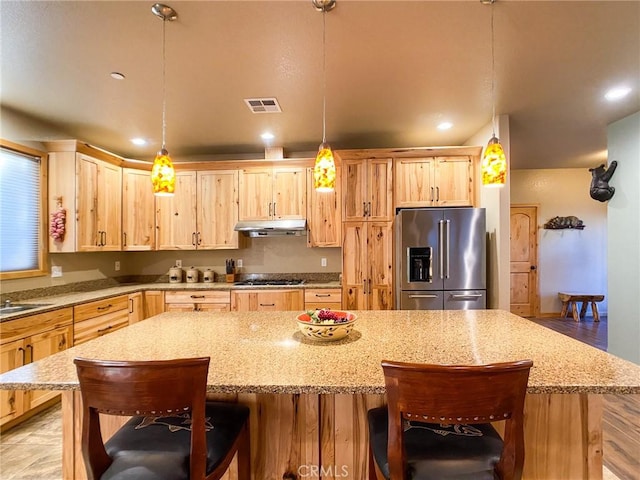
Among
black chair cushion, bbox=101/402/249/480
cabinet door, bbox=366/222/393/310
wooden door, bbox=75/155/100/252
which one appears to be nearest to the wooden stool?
cabinet door, bbox=366/222/393/310

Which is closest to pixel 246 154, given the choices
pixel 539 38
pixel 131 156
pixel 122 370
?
pixel 131 156

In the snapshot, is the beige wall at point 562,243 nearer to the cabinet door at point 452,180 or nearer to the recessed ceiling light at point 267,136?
the cabinet door at point 452,180

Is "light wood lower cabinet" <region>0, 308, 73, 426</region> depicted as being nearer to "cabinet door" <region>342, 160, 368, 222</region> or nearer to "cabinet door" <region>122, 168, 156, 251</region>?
"cabinet door" <region>122, 168, 156, 251</region>

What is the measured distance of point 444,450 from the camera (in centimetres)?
105

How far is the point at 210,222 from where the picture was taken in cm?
418

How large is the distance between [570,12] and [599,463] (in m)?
2.30

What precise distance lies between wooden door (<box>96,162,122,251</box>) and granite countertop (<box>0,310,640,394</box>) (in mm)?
2227

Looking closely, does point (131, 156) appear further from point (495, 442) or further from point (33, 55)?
point (495, 442)

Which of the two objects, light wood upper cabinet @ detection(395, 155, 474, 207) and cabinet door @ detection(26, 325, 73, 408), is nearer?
cabinet door @ detection(26, 325, 73, 408)

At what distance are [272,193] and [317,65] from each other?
2.01 metres

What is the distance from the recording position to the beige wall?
5.94 meters

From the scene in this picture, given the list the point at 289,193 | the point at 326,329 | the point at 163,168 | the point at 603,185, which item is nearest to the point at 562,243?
the point at 603,185

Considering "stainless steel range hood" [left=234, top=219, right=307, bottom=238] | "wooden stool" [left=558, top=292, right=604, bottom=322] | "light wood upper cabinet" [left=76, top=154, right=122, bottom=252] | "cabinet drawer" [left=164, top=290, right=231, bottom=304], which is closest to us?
"light wood upper cabinet" [left=76, top=154, right=122, bottom=252]

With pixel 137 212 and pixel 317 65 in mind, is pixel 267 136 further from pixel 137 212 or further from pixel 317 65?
pixel 137 212
